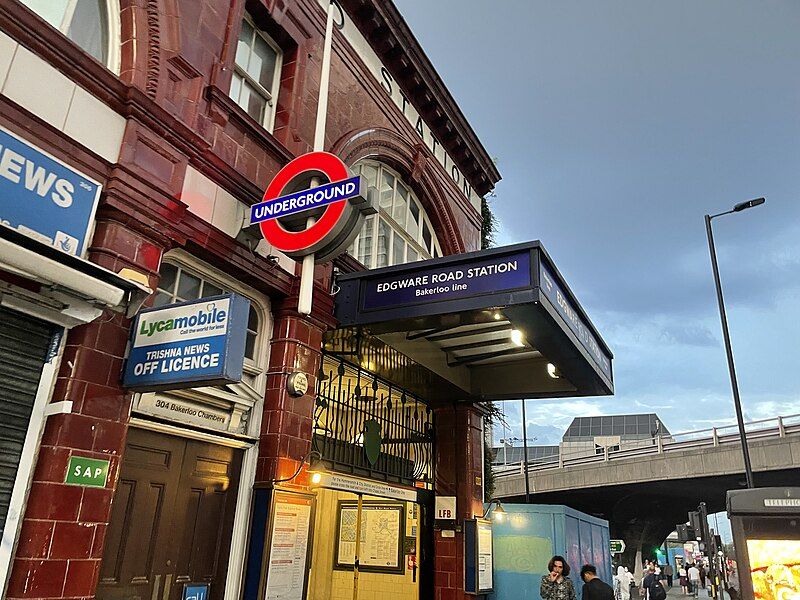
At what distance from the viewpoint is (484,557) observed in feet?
39.2

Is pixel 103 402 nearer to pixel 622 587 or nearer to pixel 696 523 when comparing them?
pixel 696 523

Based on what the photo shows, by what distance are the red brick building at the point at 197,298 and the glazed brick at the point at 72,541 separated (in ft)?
0.05

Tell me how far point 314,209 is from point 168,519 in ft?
11.5

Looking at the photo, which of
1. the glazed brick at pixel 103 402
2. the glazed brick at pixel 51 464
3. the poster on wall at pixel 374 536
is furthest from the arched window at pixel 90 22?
the poster on wall at pixel 374 536

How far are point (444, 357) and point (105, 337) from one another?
6839mm

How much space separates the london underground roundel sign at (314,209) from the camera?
639cm

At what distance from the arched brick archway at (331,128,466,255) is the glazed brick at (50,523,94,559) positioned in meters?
6.32

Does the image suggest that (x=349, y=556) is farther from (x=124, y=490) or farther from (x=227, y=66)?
(x=227, y=66)

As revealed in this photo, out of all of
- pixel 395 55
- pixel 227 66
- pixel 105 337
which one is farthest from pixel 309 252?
pixel 395 55

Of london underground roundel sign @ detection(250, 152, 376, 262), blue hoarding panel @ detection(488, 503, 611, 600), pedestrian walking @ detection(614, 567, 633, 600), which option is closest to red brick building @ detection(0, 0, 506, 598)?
london underground roundel sign @ detection(250, 152, 376, 262)

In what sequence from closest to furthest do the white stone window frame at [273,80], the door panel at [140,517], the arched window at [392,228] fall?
the door panel at [140,517] < the white stone window frame at [273,80] < the arched window at [392,228]

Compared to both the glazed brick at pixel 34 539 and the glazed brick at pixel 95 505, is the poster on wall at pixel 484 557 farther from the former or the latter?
the glazed brick at pixel 34 539

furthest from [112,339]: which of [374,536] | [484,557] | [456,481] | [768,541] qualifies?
[768,541]

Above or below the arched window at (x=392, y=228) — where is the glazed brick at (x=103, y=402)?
below
